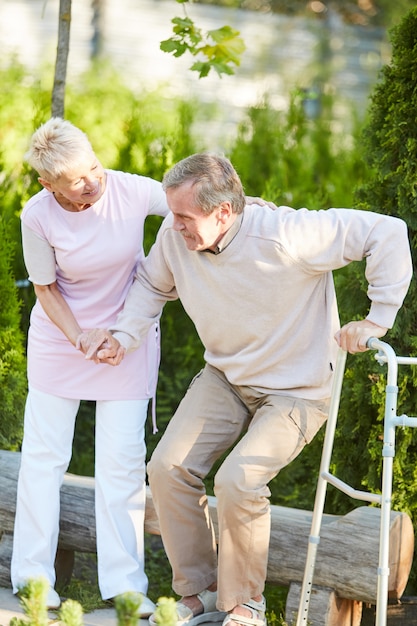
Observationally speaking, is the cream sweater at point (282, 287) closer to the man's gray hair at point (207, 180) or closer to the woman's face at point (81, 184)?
the man's gray hair at point (207, 180)

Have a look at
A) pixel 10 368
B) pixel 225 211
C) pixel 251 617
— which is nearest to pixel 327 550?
pixel 251 617

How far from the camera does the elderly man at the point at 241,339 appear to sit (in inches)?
116

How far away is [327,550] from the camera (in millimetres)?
3184

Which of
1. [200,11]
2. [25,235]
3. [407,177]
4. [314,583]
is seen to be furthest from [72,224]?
[200,11]

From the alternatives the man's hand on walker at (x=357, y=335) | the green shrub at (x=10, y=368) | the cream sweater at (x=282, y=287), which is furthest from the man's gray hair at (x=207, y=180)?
the green shrub at (x=10, y=368)

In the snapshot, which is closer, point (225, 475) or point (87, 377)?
point (225, 475)

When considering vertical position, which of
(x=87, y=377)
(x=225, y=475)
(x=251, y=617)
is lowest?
(x=251, y=617)

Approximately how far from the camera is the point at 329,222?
298 cm

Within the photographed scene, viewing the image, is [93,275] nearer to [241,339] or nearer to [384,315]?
[241,339]

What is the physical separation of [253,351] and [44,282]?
0.83 metres

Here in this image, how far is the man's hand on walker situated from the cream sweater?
3 centimetres

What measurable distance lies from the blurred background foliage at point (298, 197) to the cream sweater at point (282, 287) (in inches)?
20.9

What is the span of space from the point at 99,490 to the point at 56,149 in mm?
1265

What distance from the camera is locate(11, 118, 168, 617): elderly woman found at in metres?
3.28
